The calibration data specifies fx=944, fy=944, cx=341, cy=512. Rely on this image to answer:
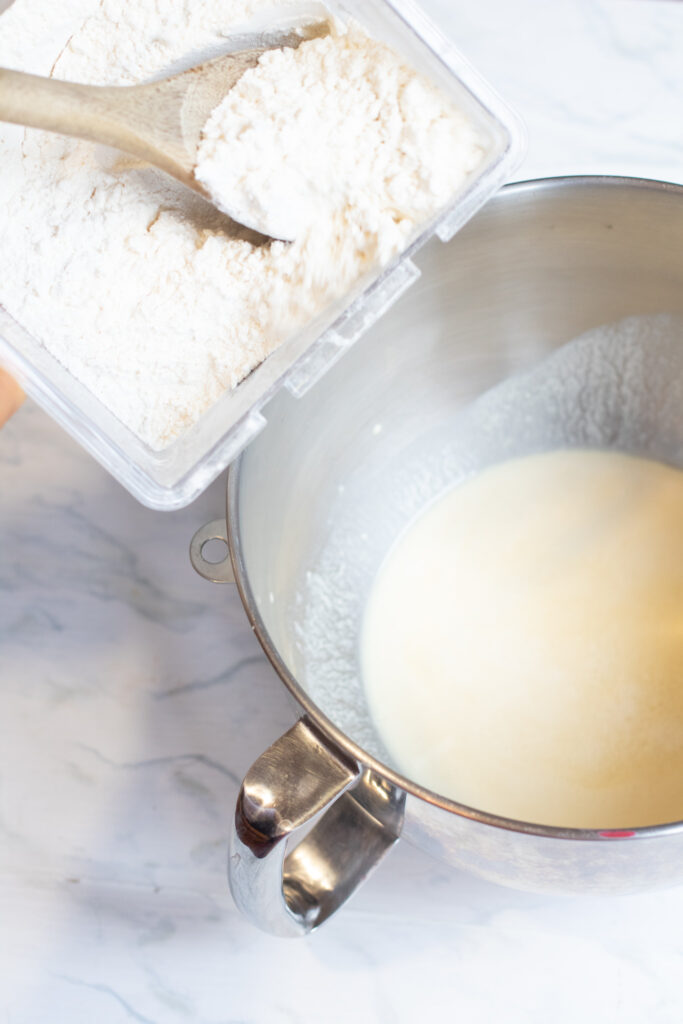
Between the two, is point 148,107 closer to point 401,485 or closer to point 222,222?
point 222,222

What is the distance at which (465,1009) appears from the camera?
1.74ft

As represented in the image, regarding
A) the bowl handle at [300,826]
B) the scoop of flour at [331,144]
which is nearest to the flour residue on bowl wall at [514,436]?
the bowl handle at [300,826]

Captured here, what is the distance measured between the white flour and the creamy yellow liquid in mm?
293

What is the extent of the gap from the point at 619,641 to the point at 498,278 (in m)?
0.27

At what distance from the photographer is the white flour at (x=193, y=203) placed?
43cm

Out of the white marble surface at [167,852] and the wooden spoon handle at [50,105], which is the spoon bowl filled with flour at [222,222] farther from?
the white marble surface at [167,852]

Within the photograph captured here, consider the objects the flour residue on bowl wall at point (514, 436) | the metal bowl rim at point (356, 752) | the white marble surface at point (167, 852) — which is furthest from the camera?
the flour residue on bowl wall at point (514, 436)

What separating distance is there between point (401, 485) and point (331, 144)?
342 mm

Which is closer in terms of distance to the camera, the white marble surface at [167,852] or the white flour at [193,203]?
the white flour at [193,203]

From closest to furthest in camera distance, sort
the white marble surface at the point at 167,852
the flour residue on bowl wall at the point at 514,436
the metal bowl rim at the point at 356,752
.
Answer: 1. the metal bowl rim at the point at 356,752
2. the white marble surface at the point at 167,852
3. the flour residue on bowl wall at the point at 514,436

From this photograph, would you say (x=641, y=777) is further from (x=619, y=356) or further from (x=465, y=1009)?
(x=619, y=356)

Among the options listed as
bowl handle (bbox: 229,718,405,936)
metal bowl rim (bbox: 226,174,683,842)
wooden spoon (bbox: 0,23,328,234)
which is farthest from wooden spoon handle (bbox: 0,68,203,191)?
bowl handle (bbox: 229,718,405,936)

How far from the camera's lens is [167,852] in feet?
1.92

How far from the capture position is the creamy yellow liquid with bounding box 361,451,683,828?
1.94 ft
